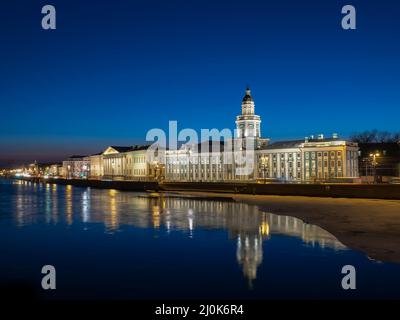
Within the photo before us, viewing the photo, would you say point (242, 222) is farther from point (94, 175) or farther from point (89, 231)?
point (94, 175)

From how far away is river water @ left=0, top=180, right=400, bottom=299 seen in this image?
1384 centimetres

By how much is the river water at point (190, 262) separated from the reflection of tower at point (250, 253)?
3cm

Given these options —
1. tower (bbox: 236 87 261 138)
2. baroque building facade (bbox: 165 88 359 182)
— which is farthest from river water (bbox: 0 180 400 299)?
tower (bbox: 236 87 261 138)

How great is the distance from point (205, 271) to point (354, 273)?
492 cm

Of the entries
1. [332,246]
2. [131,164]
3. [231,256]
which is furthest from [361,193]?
[131,164]

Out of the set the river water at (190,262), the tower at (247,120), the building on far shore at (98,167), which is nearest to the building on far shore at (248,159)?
the tower at (247,120)

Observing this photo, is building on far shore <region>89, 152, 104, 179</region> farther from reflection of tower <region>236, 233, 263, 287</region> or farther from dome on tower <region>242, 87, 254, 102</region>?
reflection of tower <region>236, 233, 263, 287</region>

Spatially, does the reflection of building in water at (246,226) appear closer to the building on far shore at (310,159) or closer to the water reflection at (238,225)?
the water reflection at (238,225)

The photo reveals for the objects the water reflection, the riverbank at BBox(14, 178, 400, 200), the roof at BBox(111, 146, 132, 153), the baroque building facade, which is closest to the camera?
the water reflection

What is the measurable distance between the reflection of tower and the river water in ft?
0.11
